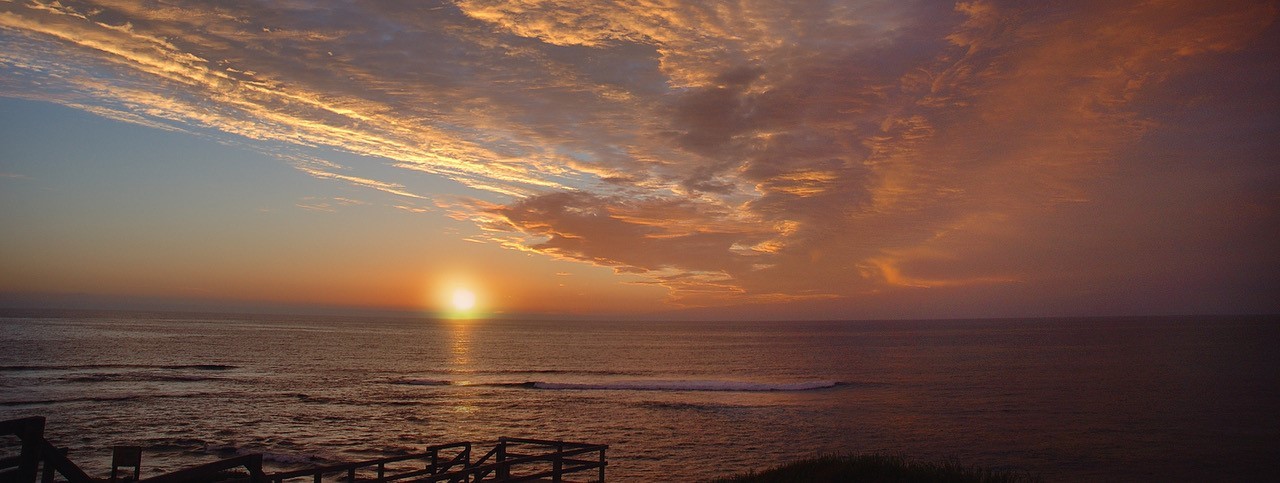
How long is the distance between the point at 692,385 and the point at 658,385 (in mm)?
3200

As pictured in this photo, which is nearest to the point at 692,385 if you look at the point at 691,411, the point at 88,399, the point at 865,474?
the point at 691,411

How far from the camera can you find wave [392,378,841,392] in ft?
209

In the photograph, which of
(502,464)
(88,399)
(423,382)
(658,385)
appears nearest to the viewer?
(502,464)

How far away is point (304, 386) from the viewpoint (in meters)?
61.4

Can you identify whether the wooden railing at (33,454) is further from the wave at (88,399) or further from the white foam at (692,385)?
the white foam at (692,385)

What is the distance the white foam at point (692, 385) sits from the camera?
209 feet

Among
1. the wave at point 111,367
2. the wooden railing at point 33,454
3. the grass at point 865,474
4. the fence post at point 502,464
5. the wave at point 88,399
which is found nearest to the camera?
the wooden railing at point 33,454

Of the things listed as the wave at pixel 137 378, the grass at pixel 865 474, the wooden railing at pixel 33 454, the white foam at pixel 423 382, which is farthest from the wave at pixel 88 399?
the grass at pixel 865 474

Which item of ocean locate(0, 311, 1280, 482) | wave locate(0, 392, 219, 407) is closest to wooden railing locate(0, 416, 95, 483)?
ocean locate(0, 311, 1280, 482)

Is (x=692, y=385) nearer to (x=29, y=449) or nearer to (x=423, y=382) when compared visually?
(x=423, y=382)

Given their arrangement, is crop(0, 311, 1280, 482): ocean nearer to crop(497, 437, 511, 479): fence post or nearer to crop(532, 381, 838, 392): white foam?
crop(532, 381, 838, 392): white foam

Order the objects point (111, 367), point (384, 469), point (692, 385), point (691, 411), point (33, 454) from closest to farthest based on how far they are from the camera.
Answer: point (33, 454), point (384, 469), point (691, 411), point (692, 385), point (111, 367)

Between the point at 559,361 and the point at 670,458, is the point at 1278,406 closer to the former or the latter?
the point at 670,458

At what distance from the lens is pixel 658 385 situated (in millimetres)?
66188
